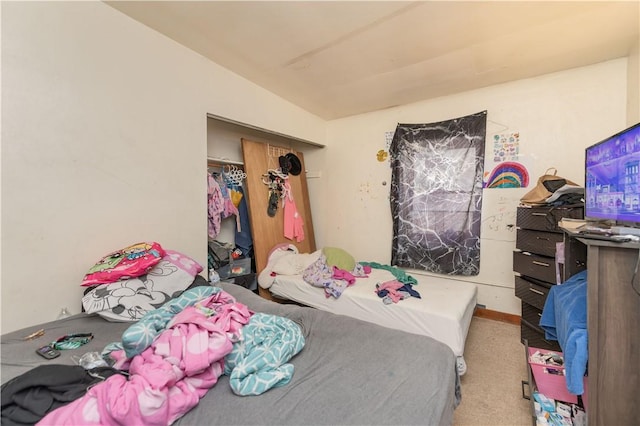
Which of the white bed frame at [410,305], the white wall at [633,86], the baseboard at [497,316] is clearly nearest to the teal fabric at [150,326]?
the white bed frame at [410,305]

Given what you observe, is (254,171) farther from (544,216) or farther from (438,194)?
(544,216)

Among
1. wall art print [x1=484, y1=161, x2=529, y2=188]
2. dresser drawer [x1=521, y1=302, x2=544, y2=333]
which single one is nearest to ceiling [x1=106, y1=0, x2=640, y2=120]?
wall art print [x1=484, y1=161, x2=529, y2=188]

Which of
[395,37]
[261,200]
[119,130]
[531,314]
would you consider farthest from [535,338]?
[119,130]

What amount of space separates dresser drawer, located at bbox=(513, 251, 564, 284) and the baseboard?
753 mm

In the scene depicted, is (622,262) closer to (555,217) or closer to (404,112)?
(555,217)

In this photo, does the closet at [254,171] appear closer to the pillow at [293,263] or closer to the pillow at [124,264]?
the pillow at [293,263]

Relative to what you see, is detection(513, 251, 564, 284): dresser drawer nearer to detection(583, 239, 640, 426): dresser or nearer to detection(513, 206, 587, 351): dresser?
detection(513, 206, 587, 351): dresser

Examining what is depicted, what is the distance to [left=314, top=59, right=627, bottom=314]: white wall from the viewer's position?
2.28m

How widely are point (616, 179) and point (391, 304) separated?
4.85ft

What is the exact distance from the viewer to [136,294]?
4.82ft

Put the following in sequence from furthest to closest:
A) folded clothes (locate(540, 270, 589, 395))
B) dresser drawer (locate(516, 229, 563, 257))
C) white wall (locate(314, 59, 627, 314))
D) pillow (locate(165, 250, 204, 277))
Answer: white wall (locate(314, 59, 627, 314)) → dresser drawer (locate(516, 229, 563, 257)) → pillow (locate(165, 250, 204, 277)) → folded clothes (locate(540, 270, 589, 395))

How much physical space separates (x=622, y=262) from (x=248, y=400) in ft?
4.72

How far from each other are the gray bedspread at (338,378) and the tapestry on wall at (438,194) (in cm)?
189

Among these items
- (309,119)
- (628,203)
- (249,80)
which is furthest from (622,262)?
(309,119)
